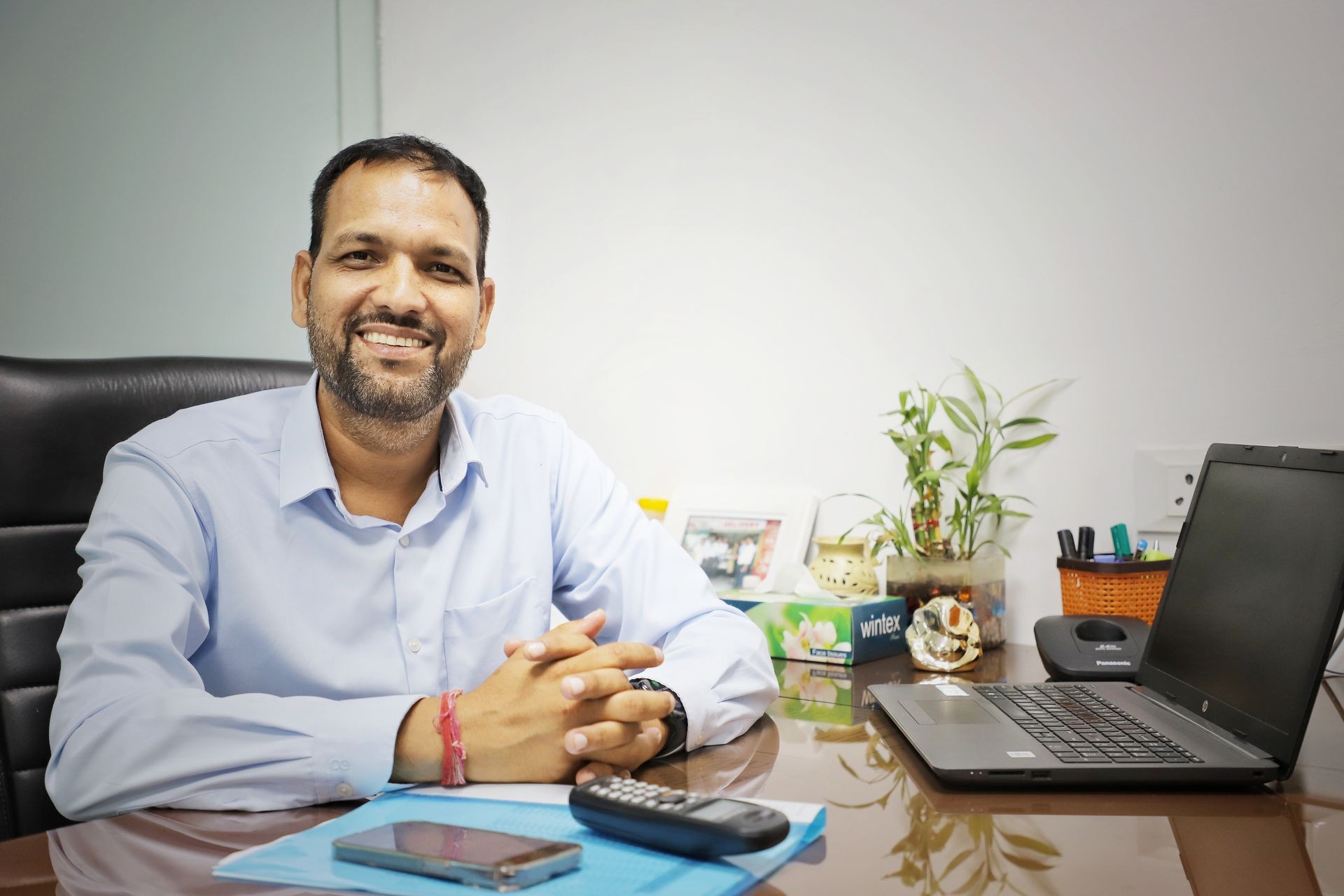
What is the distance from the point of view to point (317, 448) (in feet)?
3.80

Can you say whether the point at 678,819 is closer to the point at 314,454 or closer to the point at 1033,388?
the point at 314,454

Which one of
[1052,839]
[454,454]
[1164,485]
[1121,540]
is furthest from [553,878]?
[1164,485]

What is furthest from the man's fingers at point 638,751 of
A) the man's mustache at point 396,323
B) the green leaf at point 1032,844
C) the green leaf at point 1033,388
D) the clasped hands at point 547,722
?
the green leaf at point 1033,388

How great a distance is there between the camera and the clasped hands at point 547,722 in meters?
0.82

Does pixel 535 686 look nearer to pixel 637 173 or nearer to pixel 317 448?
pixel 317 448

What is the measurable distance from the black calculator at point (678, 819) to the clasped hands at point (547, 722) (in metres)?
0.13

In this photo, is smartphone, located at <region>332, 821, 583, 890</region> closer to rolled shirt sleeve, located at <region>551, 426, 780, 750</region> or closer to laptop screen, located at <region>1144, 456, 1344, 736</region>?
rolled shirt sleeve, located at <region>551, 426, 780, 750</region>

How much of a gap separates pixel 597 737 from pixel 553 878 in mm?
229

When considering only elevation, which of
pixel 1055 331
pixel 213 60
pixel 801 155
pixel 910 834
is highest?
pixel 213 60

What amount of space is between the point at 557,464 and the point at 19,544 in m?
0.66

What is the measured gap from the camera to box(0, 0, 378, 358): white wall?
1545 mm

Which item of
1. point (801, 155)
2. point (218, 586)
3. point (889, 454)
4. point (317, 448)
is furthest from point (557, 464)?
point (801, 155)

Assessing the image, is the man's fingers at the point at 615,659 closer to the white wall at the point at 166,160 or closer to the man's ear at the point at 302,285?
the man's ear at the point at 302,285

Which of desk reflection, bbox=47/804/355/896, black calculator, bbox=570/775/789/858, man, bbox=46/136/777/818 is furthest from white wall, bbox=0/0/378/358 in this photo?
black calculator, bbox=570/775/789/858
